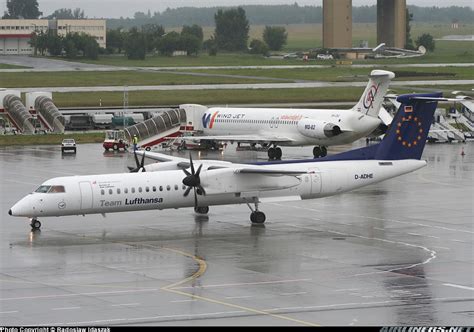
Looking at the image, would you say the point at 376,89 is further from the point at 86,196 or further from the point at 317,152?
the point at 86,196

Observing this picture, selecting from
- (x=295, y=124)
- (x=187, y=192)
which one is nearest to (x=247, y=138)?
(x=295, y=124)

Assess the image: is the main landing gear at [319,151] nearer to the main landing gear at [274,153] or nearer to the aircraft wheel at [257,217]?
the main landing gear at [274,153]

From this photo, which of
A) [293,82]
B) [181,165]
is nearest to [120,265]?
[181,165]

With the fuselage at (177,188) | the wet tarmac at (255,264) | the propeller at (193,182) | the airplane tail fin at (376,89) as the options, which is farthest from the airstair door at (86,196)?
the airplane tail fin at (376,89)

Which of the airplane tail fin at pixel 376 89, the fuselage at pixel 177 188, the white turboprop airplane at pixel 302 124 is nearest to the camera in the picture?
the fuselage at pixel 177 188

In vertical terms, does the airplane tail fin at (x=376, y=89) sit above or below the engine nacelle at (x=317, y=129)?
above

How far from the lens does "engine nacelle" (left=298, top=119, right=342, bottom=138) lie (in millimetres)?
74875

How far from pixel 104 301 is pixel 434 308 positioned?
391 inches

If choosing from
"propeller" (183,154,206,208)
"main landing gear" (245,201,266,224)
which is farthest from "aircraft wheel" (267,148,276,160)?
"propeller" (183,154,206,208)

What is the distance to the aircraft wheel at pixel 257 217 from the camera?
4794 cm

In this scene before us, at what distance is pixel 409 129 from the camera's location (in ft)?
166

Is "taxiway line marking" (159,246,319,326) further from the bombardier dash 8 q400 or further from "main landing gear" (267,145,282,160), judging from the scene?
"main landing gear" (267,145,282,160)

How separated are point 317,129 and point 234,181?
1154 inches

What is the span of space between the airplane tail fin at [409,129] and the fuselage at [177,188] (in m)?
1.02
